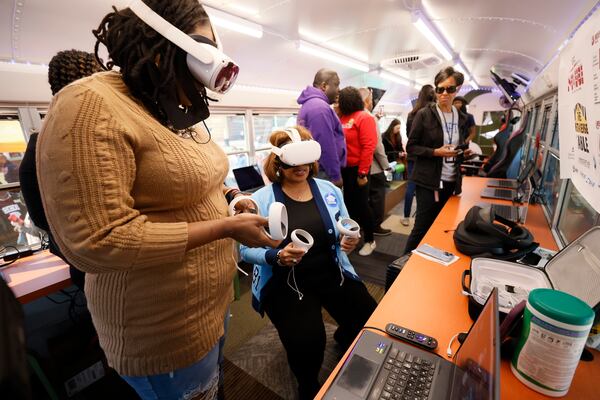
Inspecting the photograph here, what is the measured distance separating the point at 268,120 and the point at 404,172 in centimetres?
318

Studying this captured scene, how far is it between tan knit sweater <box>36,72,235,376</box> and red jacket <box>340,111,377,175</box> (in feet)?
7.92

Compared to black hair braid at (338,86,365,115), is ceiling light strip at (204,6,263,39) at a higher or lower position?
higher

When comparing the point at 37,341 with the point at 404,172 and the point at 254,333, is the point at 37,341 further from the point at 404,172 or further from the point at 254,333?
the point at 404,172

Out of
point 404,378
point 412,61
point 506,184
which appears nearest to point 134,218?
point 404,378

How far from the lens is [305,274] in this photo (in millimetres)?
1592

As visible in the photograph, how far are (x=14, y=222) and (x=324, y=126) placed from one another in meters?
2.47

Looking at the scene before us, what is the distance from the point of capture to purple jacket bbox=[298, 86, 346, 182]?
2.67 metres

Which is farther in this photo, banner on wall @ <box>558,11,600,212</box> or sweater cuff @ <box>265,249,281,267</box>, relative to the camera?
sweater cuff @ <box>265,249,281,267</box>

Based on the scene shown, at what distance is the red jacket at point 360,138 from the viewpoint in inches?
121

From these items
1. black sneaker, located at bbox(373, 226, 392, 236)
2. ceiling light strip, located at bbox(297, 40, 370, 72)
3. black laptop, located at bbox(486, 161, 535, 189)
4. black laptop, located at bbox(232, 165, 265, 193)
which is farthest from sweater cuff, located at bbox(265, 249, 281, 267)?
ceiling light strip, located at bbox(297, 40, 370, 72)

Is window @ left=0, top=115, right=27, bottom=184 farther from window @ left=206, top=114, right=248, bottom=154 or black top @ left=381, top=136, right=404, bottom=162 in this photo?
black top @ left=381, top=136, right=404, bottom=162

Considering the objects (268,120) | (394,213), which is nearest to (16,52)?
(268,120)

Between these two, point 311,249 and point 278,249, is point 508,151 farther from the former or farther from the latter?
point 278,249

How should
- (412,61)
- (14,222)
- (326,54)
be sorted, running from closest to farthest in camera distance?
(14,222)
(326,54)
(412,61)
